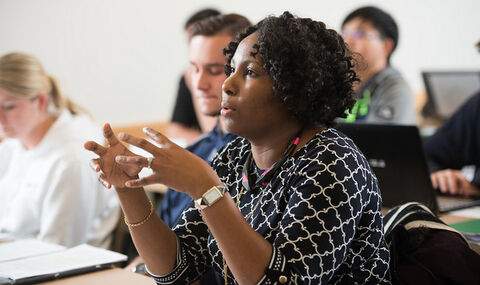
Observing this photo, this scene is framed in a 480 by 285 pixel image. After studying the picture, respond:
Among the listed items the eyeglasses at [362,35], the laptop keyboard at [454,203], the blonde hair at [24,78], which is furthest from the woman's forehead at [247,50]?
the eyeglasses at [362,35]

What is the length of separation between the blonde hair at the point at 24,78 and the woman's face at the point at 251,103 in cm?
138

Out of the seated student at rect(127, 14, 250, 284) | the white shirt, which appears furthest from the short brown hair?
the white shirt

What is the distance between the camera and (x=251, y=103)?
1410mm

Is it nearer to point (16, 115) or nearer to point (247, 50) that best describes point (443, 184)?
point (247, 50)

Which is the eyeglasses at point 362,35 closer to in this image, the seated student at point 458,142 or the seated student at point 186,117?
the seated student at point 458,142

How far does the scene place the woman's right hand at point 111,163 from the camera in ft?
4.62

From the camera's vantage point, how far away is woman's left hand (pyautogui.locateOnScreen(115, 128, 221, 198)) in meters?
1.24

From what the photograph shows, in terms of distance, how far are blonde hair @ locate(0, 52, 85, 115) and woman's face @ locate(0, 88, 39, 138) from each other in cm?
2

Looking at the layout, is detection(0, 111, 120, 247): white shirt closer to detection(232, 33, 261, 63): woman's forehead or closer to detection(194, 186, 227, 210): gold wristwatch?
detection(232, 33, 261, 63): woman's forehead

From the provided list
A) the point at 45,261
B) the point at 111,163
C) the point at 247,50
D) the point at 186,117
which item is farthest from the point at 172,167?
the point at 186,117

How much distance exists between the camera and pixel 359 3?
5922 mm

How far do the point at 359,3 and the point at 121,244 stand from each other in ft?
12.1

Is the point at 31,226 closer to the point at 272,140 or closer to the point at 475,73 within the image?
the point at 272,140

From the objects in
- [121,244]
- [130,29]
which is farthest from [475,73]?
[121,244]
